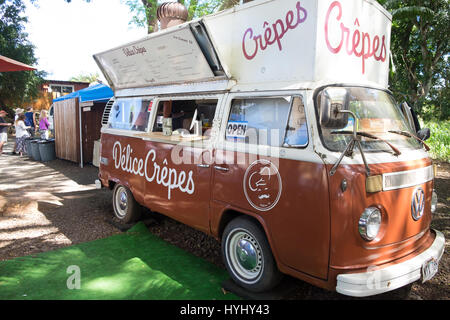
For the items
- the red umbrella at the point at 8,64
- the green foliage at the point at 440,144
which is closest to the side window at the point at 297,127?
the red umbrella at the point at 8,64

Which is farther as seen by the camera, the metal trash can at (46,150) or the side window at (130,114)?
the metal trash can at (46,150)

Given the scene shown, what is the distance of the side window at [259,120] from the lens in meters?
3.15

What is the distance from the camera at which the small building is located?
10859 millimetres

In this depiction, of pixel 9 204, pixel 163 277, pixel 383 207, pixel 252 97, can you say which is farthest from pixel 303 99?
pixel 9 204

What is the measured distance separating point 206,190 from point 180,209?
63 cm

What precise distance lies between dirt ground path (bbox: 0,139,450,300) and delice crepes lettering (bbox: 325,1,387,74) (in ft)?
8.01

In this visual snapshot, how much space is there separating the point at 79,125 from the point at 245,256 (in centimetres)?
944

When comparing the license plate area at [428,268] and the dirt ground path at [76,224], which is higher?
the license plate area at [428,268]

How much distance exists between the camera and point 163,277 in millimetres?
3703

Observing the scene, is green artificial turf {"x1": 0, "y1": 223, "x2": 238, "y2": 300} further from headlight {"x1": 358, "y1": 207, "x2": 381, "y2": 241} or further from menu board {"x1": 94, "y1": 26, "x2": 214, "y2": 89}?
menu board {"x1": 94, "y1": 26, "x2": 214, "y2": 89}

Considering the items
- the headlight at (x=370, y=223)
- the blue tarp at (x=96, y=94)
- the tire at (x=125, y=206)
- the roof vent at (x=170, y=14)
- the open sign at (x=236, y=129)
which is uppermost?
the roof vent at (x=170, y=14)

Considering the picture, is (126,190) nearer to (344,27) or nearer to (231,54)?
(231,54)

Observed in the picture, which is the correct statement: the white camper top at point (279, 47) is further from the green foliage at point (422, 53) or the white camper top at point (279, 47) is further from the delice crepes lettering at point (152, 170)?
the green foliage at point (422, 53)

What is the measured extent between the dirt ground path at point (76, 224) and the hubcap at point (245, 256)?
0.46 meters
